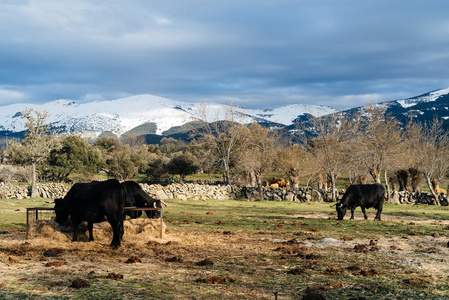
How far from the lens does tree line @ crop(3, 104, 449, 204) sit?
38.9m

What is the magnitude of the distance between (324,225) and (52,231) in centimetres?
1241

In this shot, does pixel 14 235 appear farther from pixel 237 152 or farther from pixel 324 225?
pixel 237 152

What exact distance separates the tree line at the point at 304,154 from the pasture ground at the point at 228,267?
990 inches

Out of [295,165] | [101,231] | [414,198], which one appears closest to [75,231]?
[101,231]

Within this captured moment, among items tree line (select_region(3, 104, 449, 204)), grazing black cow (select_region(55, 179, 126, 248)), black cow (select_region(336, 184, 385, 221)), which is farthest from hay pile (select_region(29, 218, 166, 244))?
tree line (select_region(3, 104, 449, 204))

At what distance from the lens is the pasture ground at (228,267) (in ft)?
24.5

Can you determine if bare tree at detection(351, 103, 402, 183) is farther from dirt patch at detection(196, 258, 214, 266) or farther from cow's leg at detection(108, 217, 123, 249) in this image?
dirt patch at detection(196, 258, 214, 266)

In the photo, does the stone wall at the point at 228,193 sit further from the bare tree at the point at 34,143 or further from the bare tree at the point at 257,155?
the bare tree at the point at 34,143

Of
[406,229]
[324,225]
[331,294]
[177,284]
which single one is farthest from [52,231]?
[406,229]

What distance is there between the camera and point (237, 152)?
57.5m

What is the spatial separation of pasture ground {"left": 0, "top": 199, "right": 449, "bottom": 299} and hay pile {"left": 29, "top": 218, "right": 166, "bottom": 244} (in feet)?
0.52

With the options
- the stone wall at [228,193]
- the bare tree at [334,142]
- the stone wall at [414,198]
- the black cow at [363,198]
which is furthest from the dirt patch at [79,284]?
the stone wall at [414,198]

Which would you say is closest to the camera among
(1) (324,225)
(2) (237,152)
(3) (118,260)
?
(3) (118,260)

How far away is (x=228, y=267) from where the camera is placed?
9.69 metres
